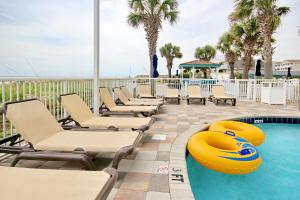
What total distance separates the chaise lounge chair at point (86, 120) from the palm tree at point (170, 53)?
34.2 m

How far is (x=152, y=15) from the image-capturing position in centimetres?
1439

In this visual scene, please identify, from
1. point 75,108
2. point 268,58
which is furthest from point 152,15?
point 75,108

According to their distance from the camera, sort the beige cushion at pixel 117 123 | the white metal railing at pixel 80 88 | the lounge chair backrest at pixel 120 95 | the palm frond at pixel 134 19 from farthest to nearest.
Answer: the palm frond at pixel 134 19 < the lounge chair backrest at pixel 120 95 < the beige cushion at pixel 117 123 < the white metal railing at pixel 80 88

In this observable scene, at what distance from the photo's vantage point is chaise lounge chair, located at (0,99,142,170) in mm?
2189

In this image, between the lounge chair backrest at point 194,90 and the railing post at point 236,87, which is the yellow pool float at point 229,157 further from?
the railing post at point 236,87

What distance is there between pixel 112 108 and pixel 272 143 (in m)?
4.10

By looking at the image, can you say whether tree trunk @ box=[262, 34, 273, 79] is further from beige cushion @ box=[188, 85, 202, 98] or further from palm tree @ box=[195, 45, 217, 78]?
palm tree @ box=[195, 45, 217, 78]

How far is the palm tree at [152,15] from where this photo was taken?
13.8 meters

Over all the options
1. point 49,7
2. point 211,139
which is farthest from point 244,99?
point 49,7

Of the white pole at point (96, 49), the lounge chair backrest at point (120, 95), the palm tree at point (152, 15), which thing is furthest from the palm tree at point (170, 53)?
the white pole at point (96, 49)

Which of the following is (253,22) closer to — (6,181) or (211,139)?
(211,139)

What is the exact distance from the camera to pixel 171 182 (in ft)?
7.57

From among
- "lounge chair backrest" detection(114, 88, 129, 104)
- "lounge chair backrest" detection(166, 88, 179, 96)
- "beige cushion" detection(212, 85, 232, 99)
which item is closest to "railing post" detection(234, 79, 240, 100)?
"beige cushion" detection(212, 85, 232, 99)

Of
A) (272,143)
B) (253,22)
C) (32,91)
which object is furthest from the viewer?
(253,22)
